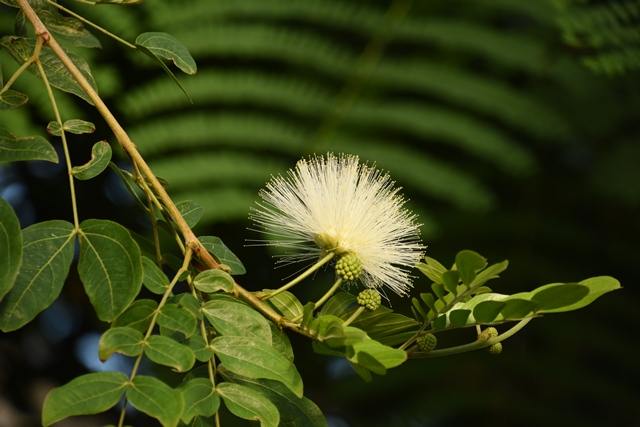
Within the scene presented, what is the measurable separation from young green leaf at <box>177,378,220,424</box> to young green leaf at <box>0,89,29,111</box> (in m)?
0.35

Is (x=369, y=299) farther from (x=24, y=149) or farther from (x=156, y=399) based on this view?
(x=24, y=149)

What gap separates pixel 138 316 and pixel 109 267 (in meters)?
0.05

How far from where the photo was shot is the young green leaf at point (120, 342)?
2.10 ft

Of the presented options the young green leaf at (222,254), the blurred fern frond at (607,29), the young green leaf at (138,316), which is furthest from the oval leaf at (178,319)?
the blurred fern frond at (607,29)

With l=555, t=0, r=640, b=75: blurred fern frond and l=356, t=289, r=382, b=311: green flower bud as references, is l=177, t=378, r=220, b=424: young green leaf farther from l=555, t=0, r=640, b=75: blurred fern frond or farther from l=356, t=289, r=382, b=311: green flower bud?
l=555, t=0, r=640, b=75: blurred fern frond

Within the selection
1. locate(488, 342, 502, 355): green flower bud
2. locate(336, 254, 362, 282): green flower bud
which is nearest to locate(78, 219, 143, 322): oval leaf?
locate(336, 254, 362, 282): green flower bud

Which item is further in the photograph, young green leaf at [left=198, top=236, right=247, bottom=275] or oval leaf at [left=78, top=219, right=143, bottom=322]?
young green leaf at [left=198, top=236, right=247, bottom=275]

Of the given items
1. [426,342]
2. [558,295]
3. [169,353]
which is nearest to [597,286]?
[558,295]

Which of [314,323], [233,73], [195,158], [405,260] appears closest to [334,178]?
[405,260]

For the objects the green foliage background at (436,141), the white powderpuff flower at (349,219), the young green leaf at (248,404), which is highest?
the green foliage background at (436,141)

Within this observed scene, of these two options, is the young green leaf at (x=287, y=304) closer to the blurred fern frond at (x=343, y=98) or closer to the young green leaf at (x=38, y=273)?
the young green leaf at (x=38, y=273)

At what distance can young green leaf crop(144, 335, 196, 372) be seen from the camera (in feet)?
2.13

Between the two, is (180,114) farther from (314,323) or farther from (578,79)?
(314,323)

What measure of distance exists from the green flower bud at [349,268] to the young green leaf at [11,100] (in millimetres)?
378
